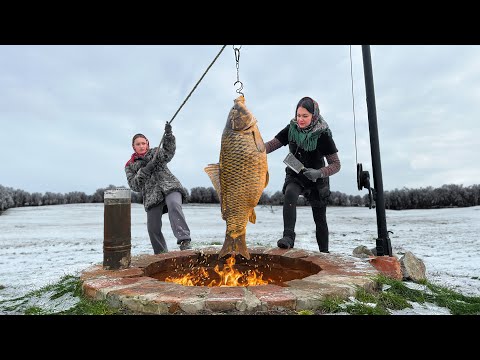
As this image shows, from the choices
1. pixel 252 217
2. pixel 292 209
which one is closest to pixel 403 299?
pixel 252 217

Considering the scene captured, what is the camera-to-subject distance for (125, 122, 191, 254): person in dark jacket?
17.4 feet

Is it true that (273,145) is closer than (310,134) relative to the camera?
No

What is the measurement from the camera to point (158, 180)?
5.50m

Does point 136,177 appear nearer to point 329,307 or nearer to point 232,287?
point 232,287

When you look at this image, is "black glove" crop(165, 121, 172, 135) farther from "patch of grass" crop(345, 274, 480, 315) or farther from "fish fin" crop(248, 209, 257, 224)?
"patch of grass" crop(345, 274, 480, 315)

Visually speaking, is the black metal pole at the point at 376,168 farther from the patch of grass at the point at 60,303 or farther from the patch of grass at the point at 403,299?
the patch of grass at the point at 60,303

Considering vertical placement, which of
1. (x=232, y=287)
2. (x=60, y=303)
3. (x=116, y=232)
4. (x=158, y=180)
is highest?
(x=158, y=180)

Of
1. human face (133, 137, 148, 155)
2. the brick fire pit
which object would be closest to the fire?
the brick fire pit

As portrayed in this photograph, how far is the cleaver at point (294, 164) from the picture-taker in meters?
4.35

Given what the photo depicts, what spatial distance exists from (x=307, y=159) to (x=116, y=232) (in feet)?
7.80

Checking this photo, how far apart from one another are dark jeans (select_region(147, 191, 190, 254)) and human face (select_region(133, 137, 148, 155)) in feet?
2.65

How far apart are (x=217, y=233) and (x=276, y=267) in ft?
17.8
